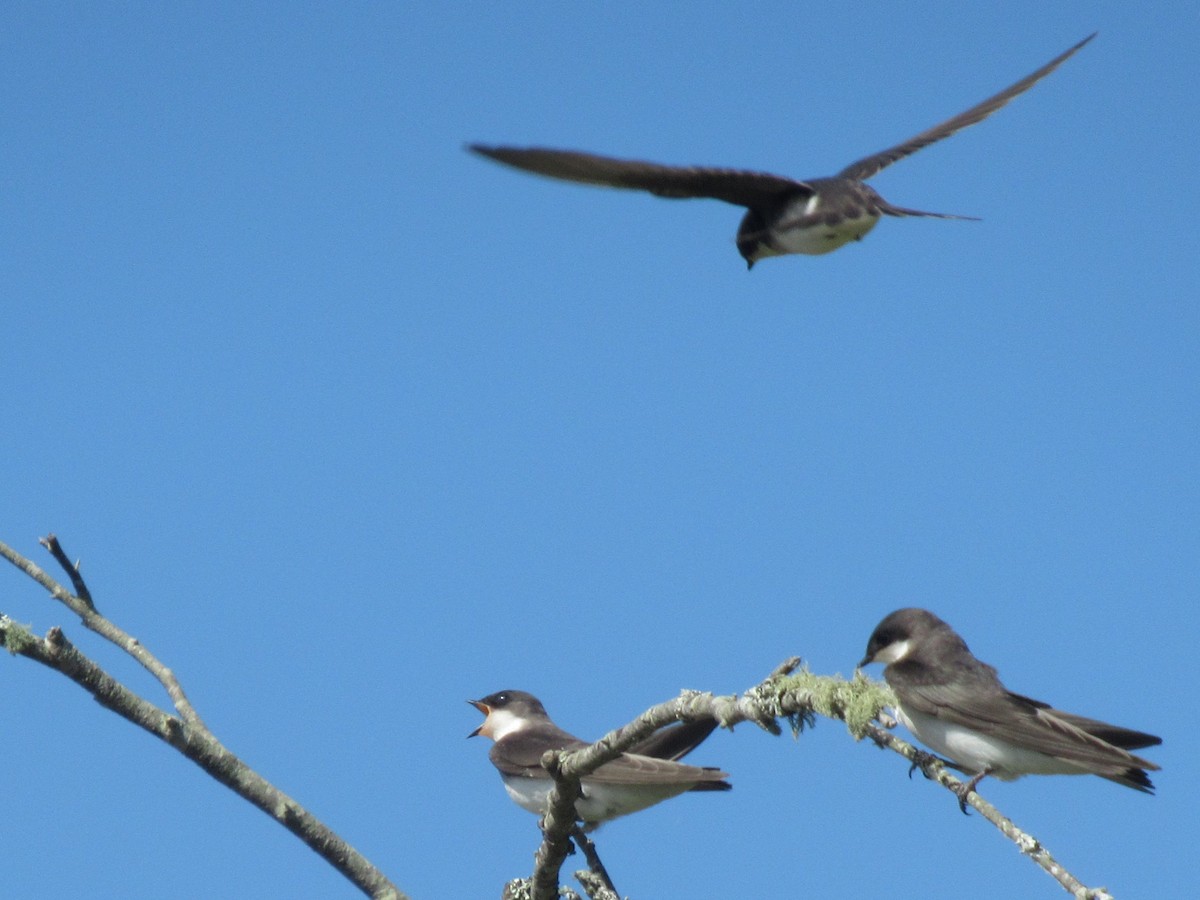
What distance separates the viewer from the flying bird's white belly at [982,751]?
20.0ft

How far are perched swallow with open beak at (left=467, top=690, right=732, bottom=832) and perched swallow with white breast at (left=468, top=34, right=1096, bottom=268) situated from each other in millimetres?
2461

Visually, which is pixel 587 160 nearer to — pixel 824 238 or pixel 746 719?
pixel 824 238

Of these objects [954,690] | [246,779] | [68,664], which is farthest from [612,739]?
[954,690]

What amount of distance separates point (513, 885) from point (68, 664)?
1935 mm

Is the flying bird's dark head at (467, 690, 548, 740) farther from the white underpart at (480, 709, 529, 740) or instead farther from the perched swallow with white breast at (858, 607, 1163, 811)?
the perched swallow with white breast at (858, 607, 1163, 811)

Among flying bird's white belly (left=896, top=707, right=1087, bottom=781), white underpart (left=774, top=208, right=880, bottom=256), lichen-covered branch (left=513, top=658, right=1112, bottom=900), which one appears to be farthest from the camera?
white underpart (left=774, top=208, right=880, bottom=256)

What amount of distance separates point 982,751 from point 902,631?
86cm

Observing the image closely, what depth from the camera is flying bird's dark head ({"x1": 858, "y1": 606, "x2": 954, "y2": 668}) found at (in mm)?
6699

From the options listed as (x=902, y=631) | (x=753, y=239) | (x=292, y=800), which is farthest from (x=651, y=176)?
(x=292, y=800)

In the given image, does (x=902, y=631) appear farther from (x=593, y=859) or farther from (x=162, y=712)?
(x=162, y=712)

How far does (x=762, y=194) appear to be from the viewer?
7.59 m

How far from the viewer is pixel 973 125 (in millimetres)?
9641

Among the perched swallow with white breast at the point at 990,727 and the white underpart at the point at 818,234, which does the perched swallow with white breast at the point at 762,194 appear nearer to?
the white underpart at the point at 818,234

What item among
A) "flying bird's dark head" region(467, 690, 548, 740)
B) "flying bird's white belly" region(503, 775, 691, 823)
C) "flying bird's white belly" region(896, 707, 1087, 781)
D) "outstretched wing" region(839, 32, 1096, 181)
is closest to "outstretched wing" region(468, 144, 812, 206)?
"outstretched wing" region(839, 32, 1096, 181)
